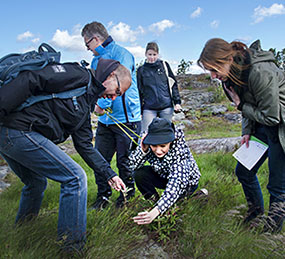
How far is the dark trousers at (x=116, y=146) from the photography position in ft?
12.5

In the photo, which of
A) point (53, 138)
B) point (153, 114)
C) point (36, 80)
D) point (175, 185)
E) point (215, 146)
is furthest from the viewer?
point (215, 146)

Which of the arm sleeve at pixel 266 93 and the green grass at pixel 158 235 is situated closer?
the green grass at pixel 158 235

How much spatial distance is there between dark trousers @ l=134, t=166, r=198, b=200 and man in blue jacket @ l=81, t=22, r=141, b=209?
0.64 metres

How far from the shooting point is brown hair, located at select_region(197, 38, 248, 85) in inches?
104

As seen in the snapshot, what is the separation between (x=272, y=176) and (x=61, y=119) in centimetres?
193

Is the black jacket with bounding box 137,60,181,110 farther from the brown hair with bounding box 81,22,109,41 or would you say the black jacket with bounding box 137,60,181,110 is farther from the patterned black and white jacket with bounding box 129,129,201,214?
the patterned black and white jacket with bounding box 129,129,201,214

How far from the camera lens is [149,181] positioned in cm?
312

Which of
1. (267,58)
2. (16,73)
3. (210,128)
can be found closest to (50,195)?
(16,73)

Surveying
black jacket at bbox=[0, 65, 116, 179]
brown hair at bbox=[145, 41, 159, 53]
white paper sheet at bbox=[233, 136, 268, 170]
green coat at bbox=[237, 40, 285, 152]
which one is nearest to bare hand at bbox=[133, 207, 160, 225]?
black jacket at bbox=[0, 65, 116, 179]

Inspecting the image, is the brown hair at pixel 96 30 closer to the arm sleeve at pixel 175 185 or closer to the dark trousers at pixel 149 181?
the dark trousers at pixel 149 181

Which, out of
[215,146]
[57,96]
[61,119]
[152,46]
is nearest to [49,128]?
[61,119]

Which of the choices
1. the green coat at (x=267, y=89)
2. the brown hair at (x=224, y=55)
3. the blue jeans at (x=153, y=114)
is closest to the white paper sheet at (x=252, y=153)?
the green coat at (x=267, y=89)

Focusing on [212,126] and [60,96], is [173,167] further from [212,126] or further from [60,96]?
[212,126]

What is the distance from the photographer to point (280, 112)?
261cm
